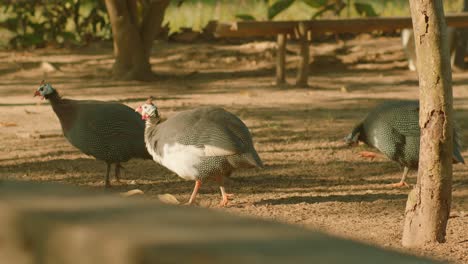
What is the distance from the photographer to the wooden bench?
12.6m

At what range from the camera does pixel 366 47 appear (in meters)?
16.0

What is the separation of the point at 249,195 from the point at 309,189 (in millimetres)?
475

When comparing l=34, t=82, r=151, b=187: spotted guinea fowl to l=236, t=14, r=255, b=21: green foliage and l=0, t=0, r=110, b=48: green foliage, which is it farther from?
l=0, t=0, r=110, b=48: green foliage

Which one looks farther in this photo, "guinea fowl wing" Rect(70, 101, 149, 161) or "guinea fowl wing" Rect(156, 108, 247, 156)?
"guinea fowl wing" Rect(70, 101, 149, 161)

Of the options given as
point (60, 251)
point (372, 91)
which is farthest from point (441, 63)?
point (372, 91)

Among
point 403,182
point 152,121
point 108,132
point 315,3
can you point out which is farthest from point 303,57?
point 152,121

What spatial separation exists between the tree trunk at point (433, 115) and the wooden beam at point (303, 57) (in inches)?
323

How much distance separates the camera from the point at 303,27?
42.1 feet

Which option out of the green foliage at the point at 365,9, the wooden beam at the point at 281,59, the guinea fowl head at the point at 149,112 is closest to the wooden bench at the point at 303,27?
the wooden beam at the point at 281,59

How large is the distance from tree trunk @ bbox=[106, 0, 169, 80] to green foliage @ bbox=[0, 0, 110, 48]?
9.48 ft

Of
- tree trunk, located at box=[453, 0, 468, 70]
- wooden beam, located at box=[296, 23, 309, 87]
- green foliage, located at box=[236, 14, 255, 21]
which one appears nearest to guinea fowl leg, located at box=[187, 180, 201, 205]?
wooden beam, located at box=[296, 23, 309, 87]

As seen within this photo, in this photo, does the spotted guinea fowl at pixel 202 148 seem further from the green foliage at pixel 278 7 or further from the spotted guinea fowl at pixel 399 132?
the green foliage at pixel 278 7

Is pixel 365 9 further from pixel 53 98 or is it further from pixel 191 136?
pixel 191 136

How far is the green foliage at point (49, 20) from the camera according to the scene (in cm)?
1639
